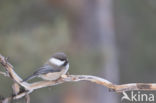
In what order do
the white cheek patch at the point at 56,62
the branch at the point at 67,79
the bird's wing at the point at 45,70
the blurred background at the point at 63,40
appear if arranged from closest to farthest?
the branch at the point at 67,79 < the bird's wing at the point at 45,70 < the white cheek patch at the point at 56,62 < the blurred background at the point at 63,40

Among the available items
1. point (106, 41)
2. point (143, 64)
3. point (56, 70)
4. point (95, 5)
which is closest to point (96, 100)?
point (106, 41)

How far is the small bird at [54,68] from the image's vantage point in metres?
1.46

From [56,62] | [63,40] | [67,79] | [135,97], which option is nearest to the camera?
[67,79]

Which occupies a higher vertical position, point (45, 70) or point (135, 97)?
point (45, 70)

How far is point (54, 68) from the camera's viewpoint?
1.64m

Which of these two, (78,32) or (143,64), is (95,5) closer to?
(78,32)

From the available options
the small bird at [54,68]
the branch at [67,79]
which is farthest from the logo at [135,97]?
the small bird at [54,68]

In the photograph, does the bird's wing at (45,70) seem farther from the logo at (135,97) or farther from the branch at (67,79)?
the logo at (135,97)

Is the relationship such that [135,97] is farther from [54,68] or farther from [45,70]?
[45,70]

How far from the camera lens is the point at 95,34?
664 centimetres

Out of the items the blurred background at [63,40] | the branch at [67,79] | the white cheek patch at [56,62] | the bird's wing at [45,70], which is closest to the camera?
the branch at [67,79]

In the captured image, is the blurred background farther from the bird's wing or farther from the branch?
the branch

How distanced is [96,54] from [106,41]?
32cm

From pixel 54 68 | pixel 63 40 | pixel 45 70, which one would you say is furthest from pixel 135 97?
pixel 63 40
